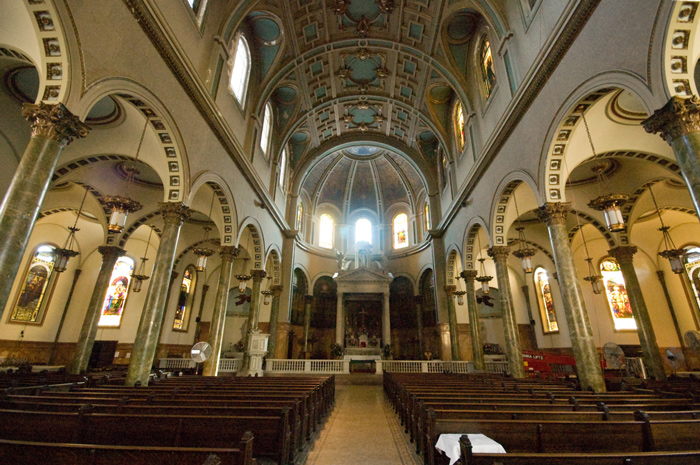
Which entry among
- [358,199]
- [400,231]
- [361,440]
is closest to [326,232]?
[358,199]

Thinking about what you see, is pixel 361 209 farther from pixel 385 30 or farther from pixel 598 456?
pixel 598 456

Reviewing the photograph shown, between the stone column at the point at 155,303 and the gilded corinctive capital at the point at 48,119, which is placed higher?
the gilded corinctive capital at the point at 48,119

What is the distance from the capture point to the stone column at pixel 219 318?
35.8 feet

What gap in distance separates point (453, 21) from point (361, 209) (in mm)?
15043

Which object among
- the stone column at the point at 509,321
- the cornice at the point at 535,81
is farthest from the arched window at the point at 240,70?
the stone column at the point at 509,321

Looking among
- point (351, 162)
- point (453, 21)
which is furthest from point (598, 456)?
point (351, 162)

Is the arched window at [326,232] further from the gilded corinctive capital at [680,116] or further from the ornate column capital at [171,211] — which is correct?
the gilded corinctive capital at [680,116]

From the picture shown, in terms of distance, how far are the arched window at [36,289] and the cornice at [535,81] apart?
18123 millimetres

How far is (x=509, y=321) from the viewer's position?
10945 mm

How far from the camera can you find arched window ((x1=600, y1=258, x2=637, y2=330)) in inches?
613

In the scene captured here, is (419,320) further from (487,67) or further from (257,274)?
(487,67)

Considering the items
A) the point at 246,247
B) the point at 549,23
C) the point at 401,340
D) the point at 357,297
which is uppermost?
the point at 549,23

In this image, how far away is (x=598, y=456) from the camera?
7.14ft

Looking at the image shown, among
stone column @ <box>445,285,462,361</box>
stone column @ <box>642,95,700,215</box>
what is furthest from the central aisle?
stone column @ <box>445,285,462,361</box>
